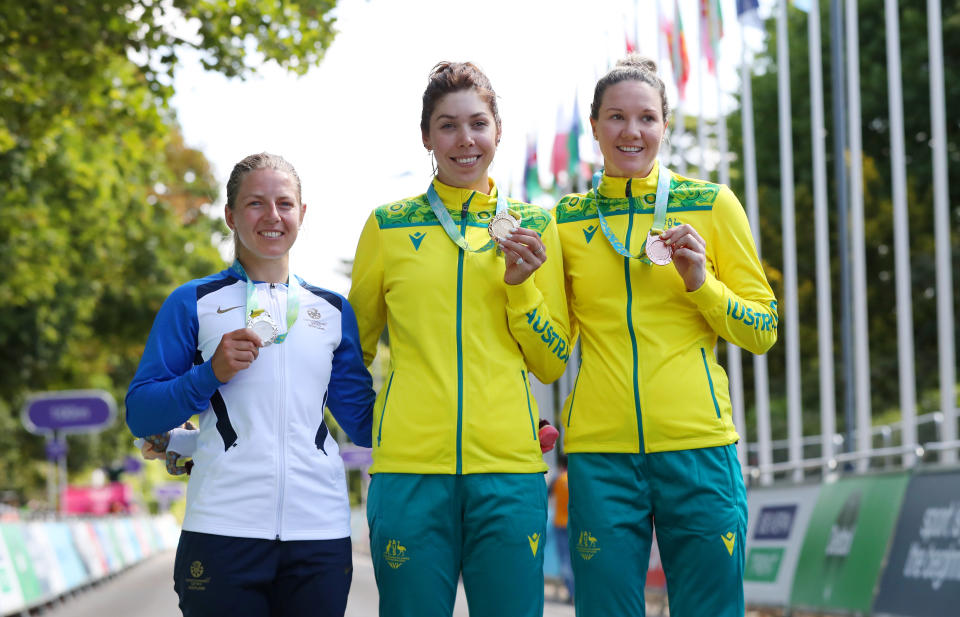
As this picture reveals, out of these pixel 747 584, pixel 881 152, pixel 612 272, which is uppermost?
pixel 881 152

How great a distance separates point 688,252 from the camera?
13.9 ft

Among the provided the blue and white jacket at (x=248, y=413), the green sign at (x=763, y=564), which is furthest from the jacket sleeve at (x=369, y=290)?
the green sign at (x=763, y=564)

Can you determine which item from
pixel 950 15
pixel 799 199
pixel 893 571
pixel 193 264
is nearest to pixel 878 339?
pixel 799 199

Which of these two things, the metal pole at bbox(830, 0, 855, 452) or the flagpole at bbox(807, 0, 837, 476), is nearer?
the metal pole at bbox(830, 0, 855, 452)

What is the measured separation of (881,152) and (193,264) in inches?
670

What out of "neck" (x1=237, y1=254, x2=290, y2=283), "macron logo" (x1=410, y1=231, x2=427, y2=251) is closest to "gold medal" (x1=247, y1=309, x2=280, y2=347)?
"neck" (x1=237, y1=254, x2=290, y2=283)

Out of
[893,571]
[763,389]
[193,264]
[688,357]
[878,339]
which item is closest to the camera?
[688,357]

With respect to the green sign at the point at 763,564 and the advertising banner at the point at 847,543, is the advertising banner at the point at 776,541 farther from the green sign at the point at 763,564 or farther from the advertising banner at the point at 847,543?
the advertising banner at the point at 847,543

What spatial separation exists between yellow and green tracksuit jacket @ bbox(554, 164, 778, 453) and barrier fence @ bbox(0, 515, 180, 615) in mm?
10008

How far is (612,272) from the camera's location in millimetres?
4477

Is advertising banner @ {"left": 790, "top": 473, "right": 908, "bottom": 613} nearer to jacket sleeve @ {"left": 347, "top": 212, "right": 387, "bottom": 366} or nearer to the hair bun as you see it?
the hair bun

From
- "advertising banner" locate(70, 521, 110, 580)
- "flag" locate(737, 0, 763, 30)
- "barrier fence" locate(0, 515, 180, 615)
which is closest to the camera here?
"barrier fence" locate(0, 515, 180, 615)

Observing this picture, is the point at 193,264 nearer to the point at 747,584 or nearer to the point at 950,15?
the point at 950,15

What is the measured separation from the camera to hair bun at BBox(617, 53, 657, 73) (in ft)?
15.5
